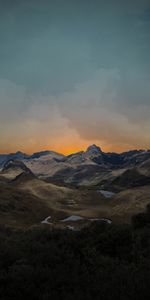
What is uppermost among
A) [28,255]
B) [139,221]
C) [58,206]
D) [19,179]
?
[19,179]

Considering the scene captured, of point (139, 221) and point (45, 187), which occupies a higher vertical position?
point (45, 187)

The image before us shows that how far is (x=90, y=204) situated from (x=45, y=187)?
3068 cm

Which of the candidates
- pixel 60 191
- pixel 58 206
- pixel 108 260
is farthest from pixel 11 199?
pixel 108 260

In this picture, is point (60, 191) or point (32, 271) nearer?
point (32, 271)

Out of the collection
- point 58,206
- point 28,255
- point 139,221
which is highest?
point 58,206

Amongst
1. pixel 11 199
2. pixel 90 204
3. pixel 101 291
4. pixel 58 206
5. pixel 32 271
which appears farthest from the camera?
pixel 90 204

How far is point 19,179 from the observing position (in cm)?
16650

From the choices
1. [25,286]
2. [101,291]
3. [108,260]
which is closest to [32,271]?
[25,286]

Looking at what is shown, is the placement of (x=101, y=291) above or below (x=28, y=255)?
below

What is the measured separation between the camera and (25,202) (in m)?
101

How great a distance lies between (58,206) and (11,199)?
1682 centimetres

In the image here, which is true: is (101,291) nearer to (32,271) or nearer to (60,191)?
(32,271)

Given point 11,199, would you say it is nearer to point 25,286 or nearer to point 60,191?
point 60,191

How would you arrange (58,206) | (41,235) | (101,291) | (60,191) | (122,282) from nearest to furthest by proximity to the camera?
(101,291) < (122,282) < (41,235) < (58,206) < (60,191)
